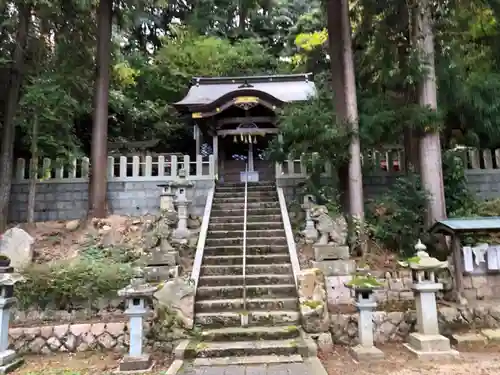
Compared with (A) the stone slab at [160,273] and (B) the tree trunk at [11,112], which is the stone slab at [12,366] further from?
(B) the tree trunk at [11,112]

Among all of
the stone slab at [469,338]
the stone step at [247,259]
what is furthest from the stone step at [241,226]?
the stone slab at [469,338]

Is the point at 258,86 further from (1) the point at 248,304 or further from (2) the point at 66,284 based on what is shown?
(2) the point at 66,284

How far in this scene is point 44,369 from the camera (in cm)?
537

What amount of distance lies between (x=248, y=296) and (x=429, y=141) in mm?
5159

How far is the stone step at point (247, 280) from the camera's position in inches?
278

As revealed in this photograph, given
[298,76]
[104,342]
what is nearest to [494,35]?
[298,76]

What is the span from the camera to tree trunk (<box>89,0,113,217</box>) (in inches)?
401

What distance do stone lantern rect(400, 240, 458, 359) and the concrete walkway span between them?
177 centimetres

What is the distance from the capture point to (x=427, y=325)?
19.2 ft

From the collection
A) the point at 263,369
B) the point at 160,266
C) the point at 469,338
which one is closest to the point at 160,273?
the point at 160,266

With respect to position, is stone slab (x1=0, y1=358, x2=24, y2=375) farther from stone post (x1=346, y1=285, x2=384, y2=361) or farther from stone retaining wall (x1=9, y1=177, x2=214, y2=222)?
stone retaining wall (x1=9, y1=177, x2=214, y2=222)

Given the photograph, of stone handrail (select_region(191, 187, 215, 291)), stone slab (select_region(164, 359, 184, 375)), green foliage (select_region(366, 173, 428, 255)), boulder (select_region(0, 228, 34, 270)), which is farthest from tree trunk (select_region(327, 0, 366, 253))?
boulder (select_region(0, 228, 34, 270))

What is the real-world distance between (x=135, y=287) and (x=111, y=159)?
640cm

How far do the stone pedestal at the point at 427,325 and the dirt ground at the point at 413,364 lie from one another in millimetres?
136
